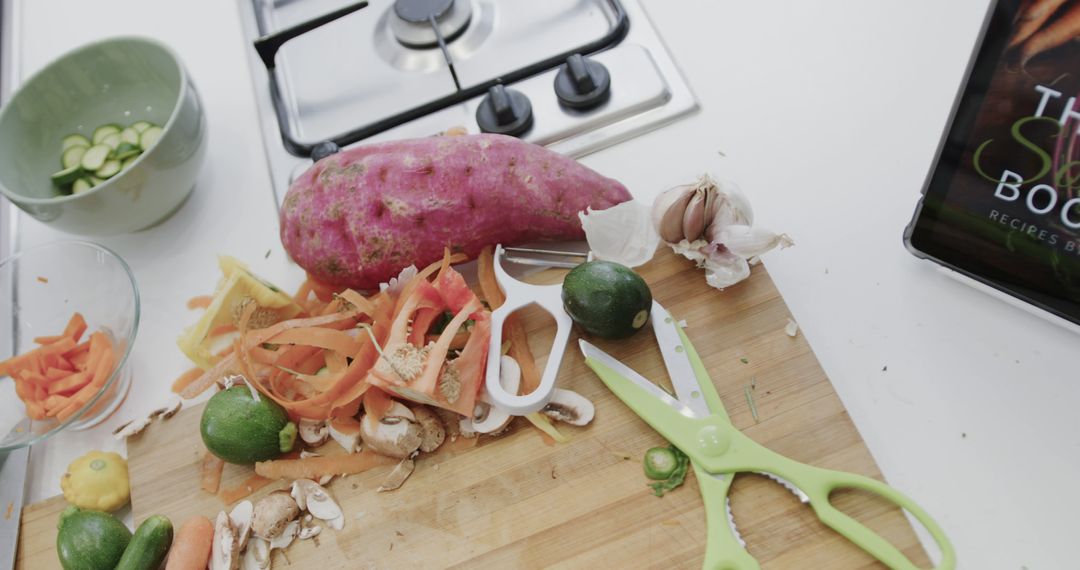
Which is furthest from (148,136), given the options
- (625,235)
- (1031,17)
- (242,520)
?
(1031,17)

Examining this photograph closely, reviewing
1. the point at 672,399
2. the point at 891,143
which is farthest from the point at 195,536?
the point at 891,143

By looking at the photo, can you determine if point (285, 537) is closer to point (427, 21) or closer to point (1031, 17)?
point (427, 21)

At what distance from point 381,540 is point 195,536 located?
201mm

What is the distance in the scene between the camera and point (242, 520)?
Result: 909 millimetres

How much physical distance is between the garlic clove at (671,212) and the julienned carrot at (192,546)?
0.61 metres

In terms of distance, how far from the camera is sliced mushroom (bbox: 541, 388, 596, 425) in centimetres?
90

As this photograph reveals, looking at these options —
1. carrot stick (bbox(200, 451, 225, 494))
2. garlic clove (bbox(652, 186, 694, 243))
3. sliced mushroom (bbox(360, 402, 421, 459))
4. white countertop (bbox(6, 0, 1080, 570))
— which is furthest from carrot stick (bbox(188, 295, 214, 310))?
garlic clove (bbox(652, 186, 694, 243))

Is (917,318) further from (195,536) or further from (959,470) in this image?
(195,536)

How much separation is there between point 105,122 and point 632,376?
34.8 inches

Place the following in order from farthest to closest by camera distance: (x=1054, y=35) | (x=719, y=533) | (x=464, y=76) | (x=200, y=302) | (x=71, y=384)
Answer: (x=464, y=76) < (x=200, y=302) < (x=71, y=384) < (x=719, y=533) < (x=1054, y=35)

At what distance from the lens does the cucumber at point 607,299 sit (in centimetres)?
88

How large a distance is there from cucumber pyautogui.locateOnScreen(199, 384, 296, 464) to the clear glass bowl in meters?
0.22

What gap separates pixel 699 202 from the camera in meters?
0.92

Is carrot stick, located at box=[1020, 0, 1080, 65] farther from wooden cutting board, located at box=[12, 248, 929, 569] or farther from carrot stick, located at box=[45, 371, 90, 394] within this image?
carrot stick, located at box=[45, 371, 90, 394]
